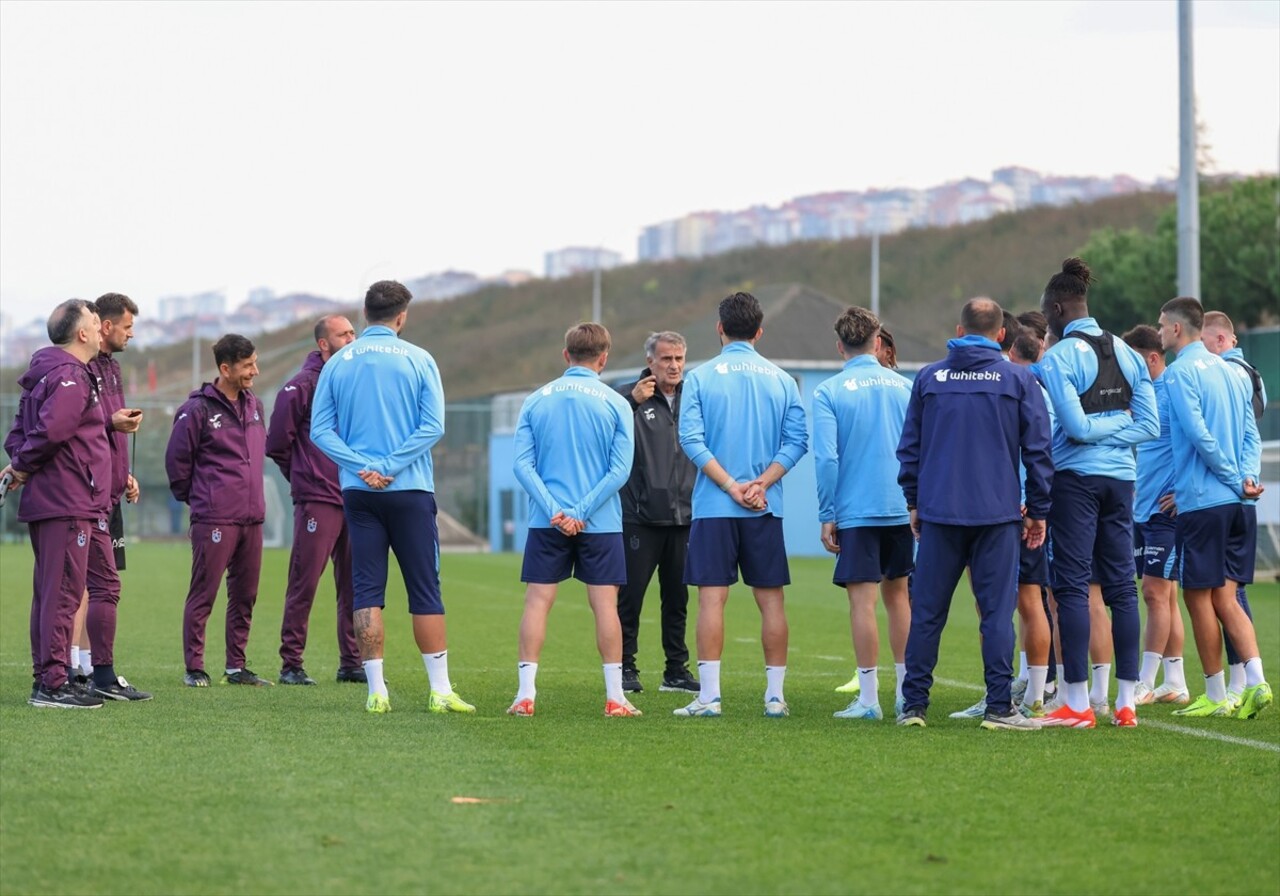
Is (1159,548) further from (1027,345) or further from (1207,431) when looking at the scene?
(1027,345)

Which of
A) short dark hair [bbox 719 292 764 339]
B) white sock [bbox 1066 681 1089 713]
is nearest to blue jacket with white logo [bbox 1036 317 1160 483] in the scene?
white sock [bbox 1066 681 1089 713]

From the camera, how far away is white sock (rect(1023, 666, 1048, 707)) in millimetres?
8547

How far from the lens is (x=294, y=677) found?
10305 millimetres

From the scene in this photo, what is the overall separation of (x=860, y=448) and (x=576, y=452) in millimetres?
1461

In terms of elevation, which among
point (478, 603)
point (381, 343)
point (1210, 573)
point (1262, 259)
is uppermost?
point (1262, 259)

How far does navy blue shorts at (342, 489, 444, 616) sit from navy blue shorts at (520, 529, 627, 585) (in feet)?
1.63

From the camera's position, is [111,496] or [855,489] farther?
[111,496]

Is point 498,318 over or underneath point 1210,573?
over

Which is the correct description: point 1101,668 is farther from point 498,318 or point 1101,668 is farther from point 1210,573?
point 498,318

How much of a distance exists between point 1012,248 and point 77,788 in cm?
10298

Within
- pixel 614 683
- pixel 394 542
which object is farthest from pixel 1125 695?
pixel 394 542

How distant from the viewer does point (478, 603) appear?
65.4 ft

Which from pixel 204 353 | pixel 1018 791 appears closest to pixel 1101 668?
pixel 1018 791

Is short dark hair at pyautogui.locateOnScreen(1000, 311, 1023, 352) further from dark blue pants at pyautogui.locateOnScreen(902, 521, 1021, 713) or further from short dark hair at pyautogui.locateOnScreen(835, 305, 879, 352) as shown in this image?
dark blue pants at pyautogui.locateOnScreen(902, 521, 1021, 713)
